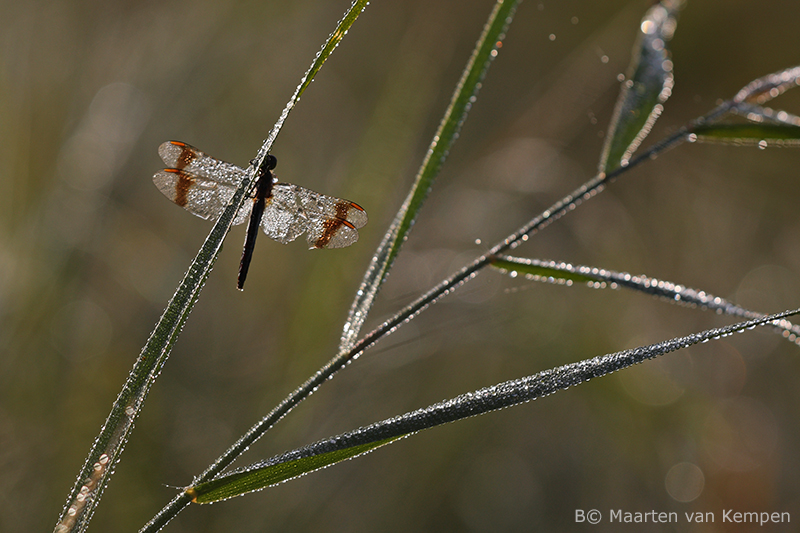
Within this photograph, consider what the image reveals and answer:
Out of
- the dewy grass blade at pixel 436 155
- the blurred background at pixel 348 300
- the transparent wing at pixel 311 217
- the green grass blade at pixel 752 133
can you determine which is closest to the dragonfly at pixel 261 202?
the transparent wing at pixel 311 217

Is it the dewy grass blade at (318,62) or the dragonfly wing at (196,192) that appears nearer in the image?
the dewy grass blade at (318,62)

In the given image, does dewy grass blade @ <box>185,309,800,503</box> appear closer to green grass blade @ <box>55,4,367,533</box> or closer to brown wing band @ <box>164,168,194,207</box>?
green grass blade @ <box>55,4,367,533</box>

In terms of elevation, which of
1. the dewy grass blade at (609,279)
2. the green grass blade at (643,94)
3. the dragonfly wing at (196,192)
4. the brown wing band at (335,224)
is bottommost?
the dewy grass blade at (609,279)

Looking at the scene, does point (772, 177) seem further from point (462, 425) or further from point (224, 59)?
point (224, 59)

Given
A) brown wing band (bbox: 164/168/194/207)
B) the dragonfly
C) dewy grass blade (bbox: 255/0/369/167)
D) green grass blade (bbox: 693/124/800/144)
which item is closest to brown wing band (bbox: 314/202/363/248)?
the dragonfly

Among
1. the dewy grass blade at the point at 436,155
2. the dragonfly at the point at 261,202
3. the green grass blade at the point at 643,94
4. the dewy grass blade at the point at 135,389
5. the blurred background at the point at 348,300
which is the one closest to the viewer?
the dewy grass blade at the point at 135,389

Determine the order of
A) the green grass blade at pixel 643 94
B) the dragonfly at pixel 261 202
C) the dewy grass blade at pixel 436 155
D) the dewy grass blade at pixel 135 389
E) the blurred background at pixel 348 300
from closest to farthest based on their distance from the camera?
the dewy grass blade at pixel 135 389 < the dewy grass blade at pixel 436 155 < the green grass blade at pixel 643 94 < the dragonfly at pixel 261 202 < the blurred background at pixel 348 300

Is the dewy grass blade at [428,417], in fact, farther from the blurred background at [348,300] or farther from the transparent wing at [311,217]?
the blurred background at [348,300]
